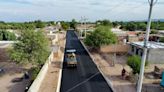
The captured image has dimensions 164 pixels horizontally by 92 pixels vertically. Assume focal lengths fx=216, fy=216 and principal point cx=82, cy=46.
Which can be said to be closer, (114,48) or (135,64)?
(135,64)

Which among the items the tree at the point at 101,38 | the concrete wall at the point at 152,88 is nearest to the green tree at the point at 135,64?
the concrete wall at the point at 152,88

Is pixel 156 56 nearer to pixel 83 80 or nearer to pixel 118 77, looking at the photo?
pixel 118 77

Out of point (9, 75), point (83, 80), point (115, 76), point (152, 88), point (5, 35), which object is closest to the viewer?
point (152, 88)

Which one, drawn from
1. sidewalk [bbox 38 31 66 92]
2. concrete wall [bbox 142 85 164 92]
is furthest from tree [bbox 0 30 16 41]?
concrete wall [bbox 142 85 164 92]

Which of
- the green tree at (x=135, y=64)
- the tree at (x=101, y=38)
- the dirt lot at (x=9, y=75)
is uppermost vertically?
the tree at (x=101, y=38)

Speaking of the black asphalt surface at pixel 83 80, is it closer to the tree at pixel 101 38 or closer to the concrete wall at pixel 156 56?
the concrete wall at pixel 156 56

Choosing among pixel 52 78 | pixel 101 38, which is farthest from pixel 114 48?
pixel 52 78

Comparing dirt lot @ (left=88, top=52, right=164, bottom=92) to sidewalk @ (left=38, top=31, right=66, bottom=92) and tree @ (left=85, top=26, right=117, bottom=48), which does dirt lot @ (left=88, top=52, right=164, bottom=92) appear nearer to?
Result: sidewalk @ (left=38, top=31, right=66, bottom=92)
